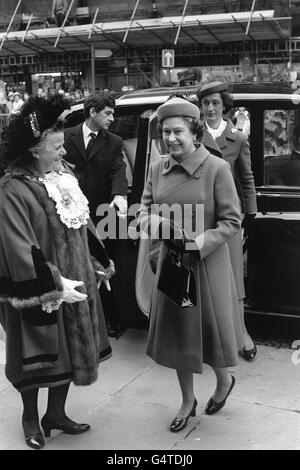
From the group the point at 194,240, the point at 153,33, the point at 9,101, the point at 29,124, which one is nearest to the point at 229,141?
the point at 194,240

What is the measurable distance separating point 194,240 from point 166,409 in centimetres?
118

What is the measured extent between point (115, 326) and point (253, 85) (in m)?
2.20

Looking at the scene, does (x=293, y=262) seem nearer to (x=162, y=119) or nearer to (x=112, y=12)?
(x=162, y=119)

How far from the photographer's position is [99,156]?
478 cm

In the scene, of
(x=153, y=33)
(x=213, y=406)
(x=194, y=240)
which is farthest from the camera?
(x=153, y=33)

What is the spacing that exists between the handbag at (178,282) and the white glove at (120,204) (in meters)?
1.31

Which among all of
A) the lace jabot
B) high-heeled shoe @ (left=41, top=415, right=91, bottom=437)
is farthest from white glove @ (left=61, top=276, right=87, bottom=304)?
high-heeled shoe @ (left=41, top=415, right=91, bottom=437)

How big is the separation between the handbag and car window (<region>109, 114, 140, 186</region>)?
1662mm

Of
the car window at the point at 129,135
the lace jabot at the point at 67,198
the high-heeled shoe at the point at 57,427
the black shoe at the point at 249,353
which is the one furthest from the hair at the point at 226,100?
the high-heeled shoe at the point at 57,427

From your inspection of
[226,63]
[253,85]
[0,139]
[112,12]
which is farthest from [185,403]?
[112,12]

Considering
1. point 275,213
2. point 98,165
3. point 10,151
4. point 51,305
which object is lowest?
point 51,305

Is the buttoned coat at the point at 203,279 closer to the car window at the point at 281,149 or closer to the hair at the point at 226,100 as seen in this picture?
the hair at the point at 226,100

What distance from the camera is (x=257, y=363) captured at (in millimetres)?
4457

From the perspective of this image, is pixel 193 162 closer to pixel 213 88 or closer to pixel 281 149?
pixel 213 88
